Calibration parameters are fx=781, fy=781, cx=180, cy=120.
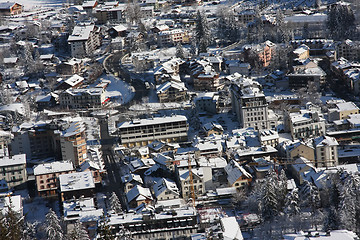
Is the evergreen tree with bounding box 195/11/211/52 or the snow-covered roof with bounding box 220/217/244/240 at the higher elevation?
the evergreen tree with bounding box 195/11/211/52

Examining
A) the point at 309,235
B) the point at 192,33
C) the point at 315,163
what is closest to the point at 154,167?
the point at 315,163

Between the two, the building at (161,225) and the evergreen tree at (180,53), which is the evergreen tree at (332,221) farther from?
the evergreen tree at (180,53)

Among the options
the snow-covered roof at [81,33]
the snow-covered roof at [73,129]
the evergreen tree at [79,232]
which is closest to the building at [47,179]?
the snow-covered roof at [73,129]

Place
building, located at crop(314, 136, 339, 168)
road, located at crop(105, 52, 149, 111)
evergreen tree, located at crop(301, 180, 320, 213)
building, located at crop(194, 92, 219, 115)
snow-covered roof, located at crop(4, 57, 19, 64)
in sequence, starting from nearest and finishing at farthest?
evergreen tree, located at crop(301, 180, 320, 213) < building, located at crop(314, 136, 339, 168) < building, located at crop(194, 92, 219, 115) < road, located at crop(105, 52, 149, 111) < snow-covered roof, located at crop(4, 57, 19, 64)

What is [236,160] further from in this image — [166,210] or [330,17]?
[330,17]

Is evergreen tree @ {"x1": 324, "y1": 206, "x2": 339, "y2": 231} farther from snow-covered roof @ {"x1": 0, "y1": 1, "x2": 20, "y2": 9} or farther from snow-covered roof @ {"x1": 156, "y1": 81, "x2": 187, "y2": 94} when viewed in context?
snow-covered roof @ {"x1": 0, "y1": 1, "x2": 20, "y2": 9}

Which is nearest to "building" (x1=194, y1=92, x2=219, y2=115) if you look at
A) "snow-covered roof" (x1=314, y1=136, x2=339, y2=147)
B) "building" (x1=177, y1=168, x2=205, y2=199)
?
"snow-covered roof" (x1=314, y1=136, x2=339, y2=147)

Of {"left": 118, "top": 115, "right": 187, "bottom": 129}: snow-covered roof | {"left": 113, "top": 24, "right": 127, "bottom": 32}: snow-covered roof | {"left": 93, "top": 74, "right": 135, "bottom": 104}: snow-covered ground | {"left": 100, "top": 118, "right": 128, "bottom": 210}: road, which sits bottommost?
{"left": 100, "top": 118, "right": 128, "bottom": 210}: road
